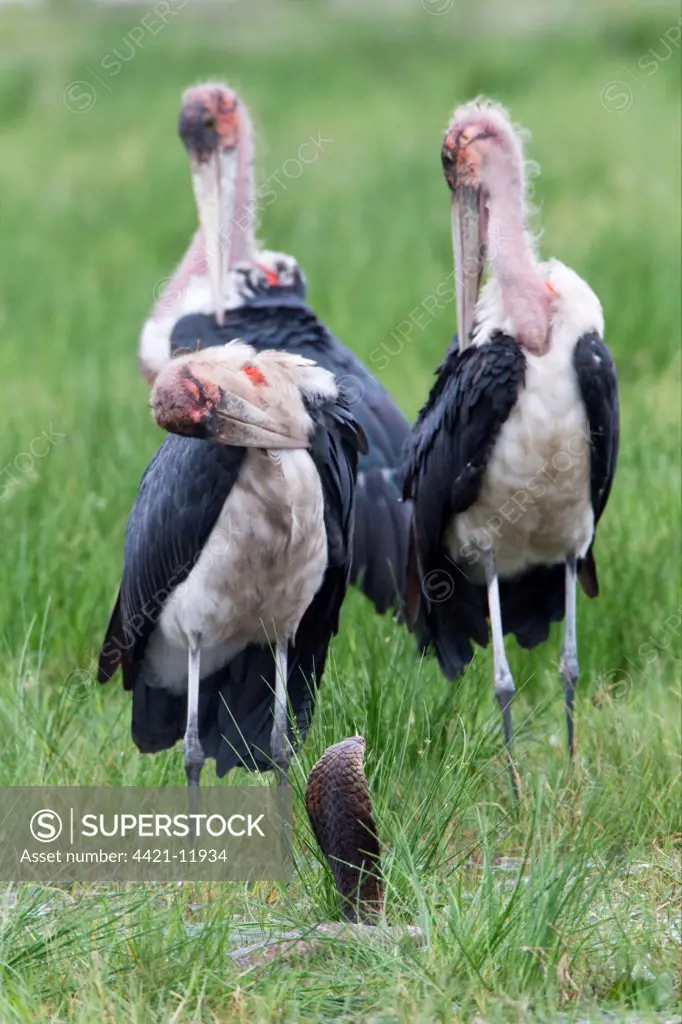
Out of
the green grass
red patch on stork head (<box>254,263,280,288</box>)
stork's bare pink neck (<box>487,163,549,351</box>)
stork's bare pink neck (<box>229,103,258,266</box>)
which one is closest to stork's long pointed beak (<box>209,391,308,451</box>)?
the green grass

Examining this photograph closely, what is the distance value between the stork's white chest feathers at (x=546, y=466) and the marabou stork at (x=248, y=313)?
0.46m

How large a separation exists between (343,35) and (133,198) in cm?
528

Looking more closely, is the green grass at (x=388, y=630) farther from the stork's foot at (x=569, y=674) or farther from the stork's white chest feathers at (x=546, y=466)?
the stork's white chest feathers at (x=546, y=466)

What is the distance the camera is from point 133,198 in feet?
43.9

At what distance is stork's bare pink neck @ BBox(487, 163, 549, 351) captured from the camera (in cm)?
454

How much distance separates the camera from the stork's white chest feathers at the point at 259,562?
4.05 m

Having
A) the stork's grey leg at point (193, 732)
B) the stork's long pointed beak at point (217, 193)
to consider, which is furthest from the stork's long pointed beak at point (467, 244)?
the stork's long pointed beak at point (217, 193)

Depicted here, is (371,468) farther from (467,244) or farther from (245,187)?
(245,187)

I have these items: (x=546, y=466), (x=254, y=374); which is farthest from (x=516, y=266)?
(x=254, y=374)

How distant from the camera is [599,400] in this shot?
4.52 meters

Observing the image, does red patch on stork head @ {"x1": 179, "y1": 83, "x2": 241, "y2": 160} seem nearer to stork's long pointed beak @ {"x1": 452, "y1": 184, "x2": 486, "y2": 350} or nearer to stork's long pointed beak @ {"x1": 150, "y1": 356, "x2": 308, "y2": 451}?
stork's long pointed beak @ {"x1": 452, "y1": 184, "x2": 486, "y2": 350}

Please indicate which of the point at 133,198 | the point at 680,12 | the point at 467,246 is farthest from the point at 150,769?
the point at 680,12

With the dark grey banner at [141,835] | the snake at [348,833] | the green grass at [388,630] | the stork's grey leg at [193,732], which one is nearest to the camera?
the green grass at [388,630]

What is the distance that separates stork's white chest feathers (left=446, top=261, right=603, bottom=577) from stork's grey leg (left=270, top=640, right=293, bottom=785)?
750 millimetres
